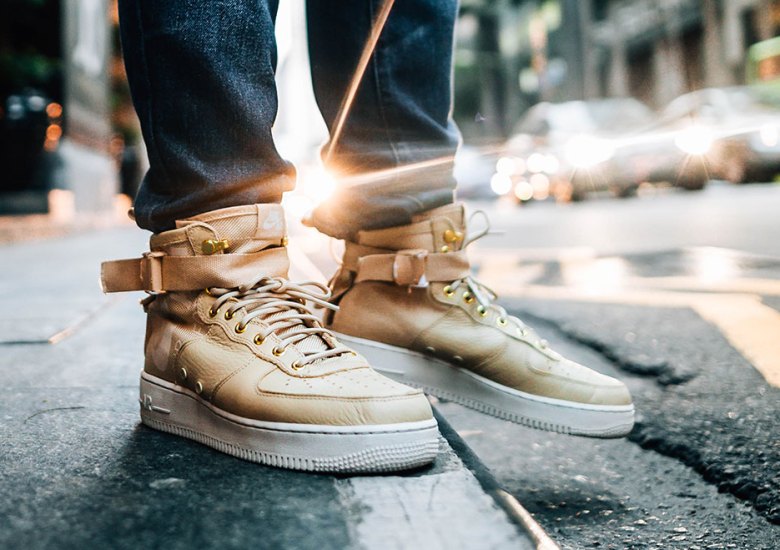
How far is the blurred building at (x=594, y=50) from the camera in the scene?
19875 mm

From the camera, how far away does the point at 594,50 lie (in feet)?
87.7

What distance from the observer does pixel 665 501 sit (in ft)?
4.16

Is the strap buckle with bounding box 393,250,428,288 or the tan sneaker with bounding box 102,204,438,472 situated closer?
the tan sneaker with bounding box 102,204,438,472

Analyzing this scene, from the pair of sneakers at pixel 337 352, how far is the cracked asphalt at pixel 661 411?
145 millimetres

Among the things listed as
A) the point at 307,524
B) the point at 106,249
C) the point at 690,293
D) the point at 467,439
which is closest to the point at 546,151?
the point at 106,249

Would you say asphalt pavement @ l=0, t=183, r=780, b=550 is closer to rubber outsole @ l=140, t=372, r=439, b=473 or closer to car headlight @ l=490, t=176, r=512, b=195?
rubber outsole @ l=140, t=372, r=439, b=473

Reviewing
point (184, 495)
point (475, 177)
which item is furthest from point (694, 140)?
point (184, 495)

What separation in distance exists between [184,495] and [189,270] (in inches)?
14.4

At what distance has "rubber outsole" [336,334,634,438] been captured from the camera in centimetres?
131

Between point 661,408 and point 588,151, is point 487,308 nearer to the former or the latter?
point 661,408

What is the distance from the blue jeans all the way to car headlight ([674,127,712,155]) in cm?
1020

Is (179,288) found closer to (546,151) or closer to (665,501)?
(665,501)

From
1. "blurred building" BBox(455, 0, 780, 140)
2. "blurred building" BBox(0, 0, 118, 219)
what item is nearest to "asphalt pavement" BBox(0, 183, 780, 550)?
"blurred building" BBox(0, 0, 118, 219)

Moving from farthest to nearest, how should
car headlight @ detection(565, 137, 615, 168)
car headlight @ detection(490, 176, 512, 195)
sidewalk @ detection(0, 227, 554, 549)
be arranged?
car headlight @ detection(490, 176, 512, 195) → car headlight @ detection(565, 137, 615, 168) → sidewalk @ detection(0, 227, 554, 549)
